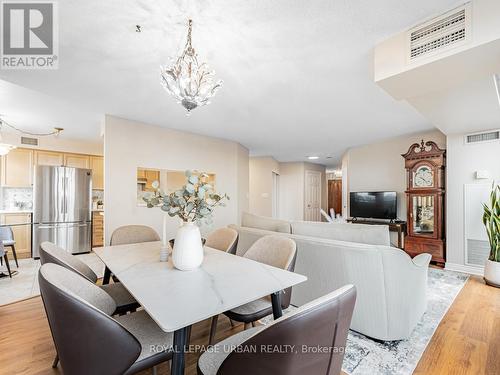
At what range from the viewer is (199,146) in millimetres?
4824

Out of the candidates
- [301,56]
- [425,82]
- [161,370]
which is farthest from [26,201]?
[425,82]

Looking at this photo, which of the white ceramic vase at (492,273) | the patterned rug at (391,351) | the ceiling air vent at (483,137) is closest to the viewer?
the patterned rug at (391,351)

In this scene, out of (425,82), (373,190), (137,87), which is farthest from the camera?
(373,190)

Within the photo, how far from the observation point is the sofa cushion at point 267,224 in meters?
2.77

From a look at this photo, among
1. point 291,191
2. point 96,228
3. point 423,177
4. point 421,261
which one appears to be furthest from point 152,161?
point 291,191

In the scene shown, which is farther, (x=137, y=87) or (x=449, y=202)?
(x=449, y=202)

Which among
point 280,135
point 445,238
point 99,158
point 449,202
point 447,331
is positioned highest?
point 280,135

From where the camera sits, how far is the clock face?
429cm

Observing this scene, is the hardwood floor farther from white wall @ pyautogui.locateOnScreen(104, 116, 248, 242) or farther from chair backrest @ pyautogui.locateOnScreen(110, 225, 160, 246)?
white wall @ pyautogui.locateOnScreen(104, 116, 248, 242)

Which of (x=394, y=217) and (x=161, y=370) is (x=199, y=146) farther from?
(x=394, y=217)

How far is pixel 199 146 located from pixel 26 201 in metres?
3.87
